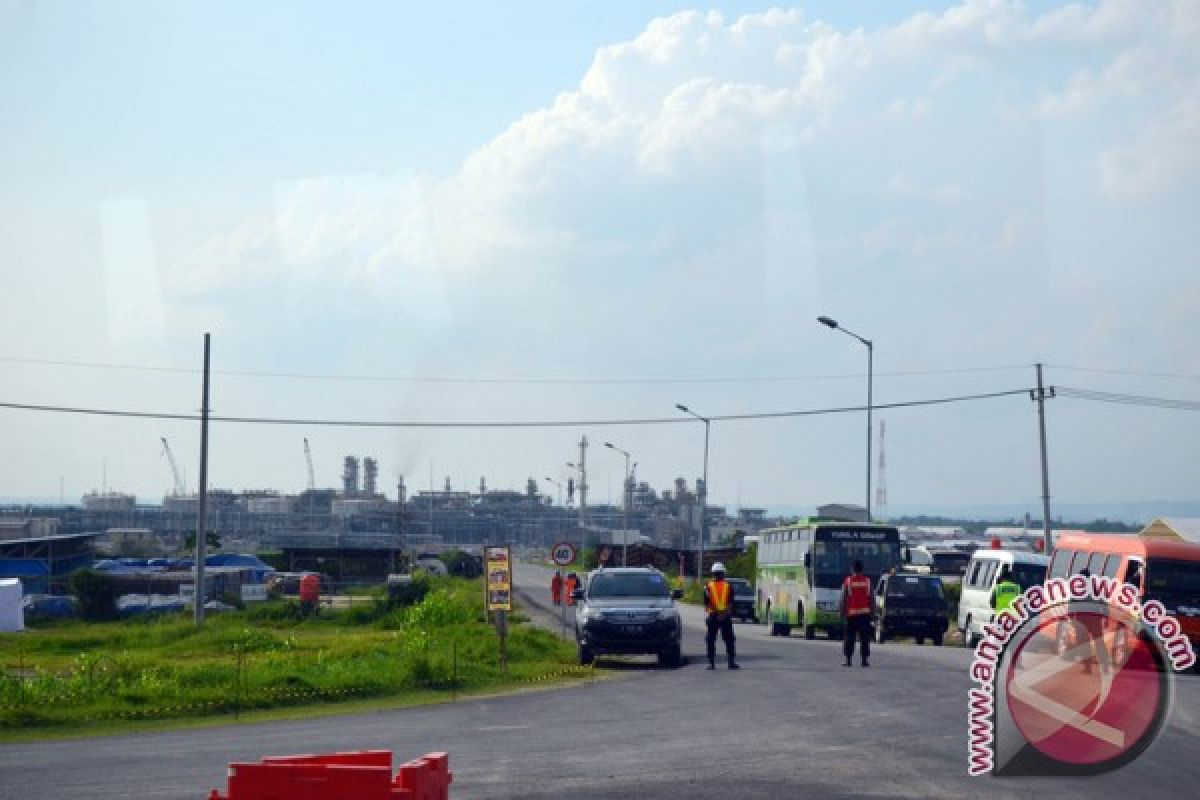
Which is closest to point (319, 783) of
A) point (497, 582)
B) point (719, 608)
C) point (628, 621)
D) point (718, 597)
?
point (718, 597)

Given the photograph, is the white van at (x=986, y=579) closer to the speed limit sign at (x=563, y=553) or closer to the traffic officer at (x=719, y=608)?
the speed limit sign at (x=563, y=553)

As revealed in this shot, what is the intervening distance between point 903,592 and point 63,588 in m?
46.6

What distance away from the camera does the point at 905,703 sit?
65.6 feet

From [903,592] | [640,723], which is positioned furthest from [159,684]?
[903,592]

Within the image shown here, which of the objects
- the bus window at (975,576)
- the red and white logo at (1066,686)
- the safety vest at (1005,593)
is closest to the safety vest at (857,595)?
the red and white logo at (1066,686)

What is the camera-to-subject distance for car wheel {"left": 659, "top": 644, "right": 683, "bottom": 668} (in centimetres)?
3027

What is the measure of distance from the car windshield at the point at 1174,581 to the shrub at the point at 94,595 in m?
41.1

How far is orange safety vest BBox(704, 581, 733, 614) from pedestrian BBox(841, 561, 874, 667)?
7.02ft

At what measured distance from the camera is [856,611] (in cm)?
2769

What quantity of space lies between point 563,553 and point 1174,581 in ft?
48.2

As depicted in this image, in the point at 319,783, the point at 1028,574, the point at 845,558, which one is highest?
the point at 845,558

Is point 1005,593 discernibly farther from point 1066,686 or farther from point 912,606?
point 1066,686

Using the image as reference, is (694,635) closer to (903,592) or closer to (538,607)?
(903,592)

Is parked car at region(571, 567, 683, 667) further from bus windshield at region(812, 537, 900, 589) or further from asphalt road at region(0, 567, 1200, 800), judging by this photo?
bus windshield at region(812, 537, 900, 589)
